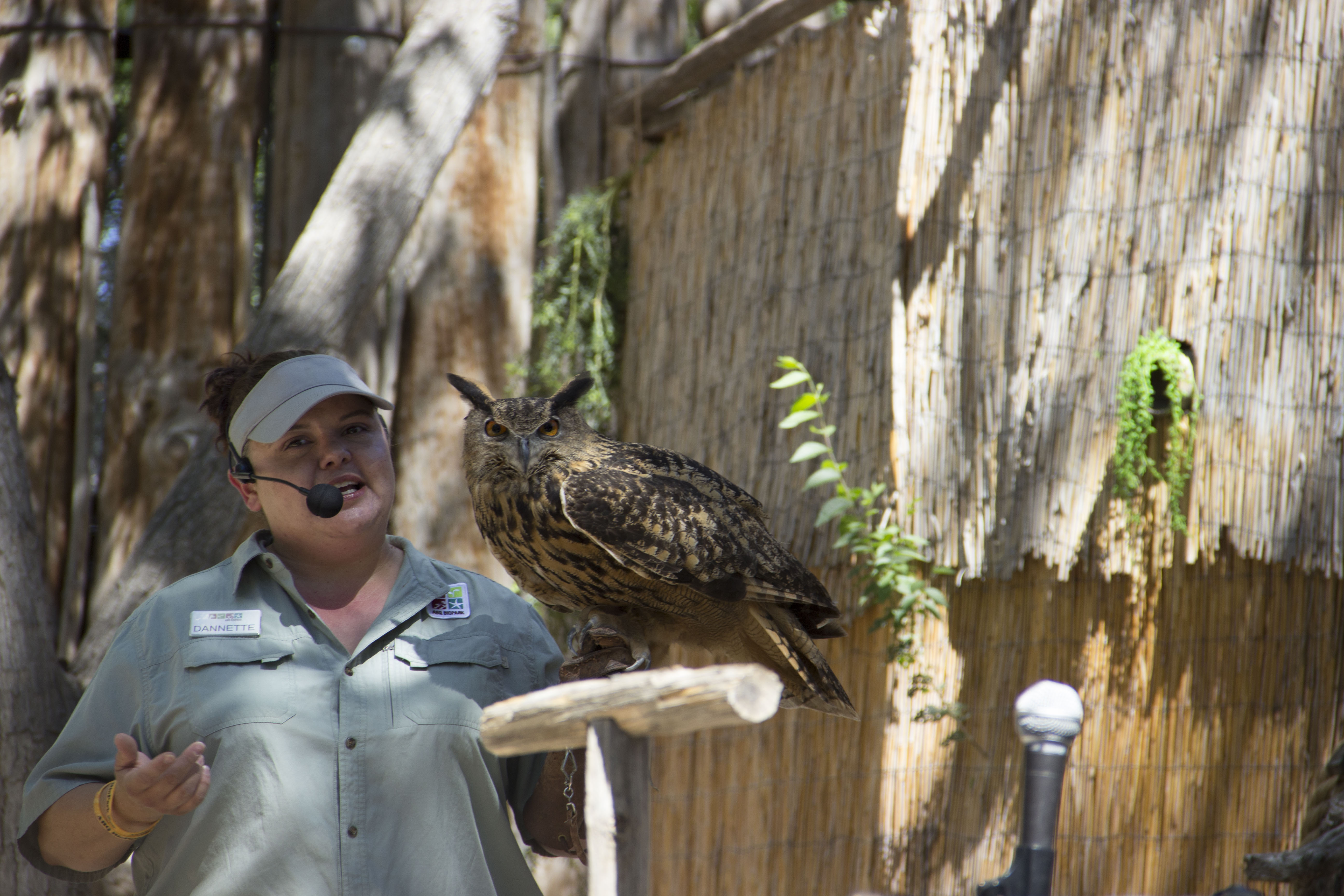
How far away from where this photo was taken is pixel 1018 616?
134 inches

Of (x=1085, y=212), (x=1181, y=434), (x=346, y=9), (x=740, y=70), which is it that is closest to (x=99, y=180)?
(x=346, y=9)

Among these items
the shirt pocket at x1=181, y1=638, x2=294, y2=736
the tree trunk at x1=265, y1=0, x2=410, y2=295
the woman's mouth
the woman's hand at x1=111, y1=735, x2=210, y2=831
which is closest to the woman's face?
the woman's mouth

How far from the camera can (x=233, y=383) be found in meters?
2.49

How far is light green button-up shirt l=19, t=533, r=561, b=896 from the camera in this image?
6.86ft

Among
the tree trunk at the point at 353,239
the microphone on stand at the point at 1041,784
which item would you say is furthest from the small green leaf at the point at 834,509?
the microphone on stand at the point at 1041,784

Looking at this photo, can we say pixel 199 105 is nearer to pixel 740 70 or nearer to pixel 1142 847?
pixel 740 70

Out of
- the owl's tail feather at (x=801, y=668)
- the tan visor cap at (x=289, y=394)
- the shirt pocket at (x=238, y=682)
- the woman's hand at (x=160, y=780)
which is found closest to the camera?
the woman's hand at (x=160, y=780)

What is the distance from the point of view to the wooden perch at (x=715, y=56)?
161 inches

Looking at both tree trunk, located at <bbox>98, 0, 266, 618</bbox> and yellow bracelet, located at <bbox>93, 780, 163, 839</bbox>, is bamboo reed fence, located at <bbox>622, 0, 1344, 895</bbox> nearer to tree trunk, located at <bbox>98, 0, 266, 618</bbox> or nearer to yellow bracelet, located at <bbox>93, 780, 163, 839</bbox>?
tree trunk, located at <bbox>98, 0, 266, 618</bbox>

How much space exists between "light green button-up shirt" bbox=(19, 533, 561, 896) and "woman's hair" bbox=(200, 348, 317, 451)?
331mm

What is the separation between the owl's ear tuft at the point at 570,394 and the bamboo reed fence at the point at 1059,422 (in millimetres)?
1181

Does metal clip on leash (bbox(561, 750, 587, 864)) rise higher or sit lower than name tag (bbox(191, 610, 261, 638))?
lower

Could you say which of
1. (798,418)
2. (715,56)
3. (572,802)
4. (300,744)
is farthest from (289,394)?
(715,56)

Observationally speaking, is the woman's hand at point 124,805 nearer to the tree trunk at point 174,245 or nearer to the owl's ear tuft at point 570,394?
the owl's ear tuft at point 570,394
